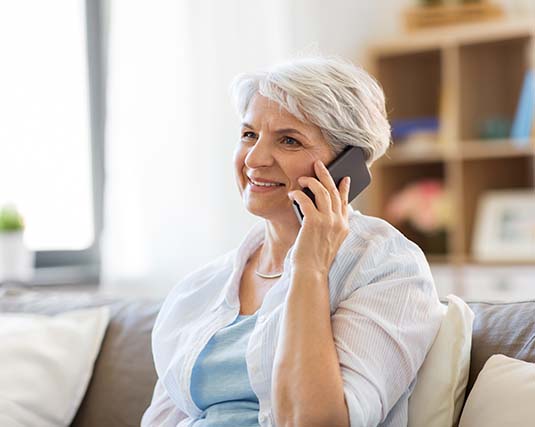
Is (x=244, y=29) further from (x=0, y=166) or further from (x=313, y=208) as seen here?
(x=313, y=208)

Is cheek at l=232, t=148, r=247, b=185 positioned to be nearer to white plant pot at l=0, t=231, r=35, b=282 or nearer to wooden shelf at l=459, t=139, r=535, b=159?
white plant pot at l=0, t=231, r=35, b=282

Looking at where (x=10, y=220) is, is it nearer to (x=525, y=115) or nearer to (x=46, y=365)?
(x=46, y=365)

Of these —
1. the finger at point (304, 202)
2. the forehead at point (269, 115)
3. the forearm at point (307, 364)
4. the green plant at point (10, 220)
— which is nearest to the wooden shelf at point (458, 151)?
the green plant at point (10, 220)

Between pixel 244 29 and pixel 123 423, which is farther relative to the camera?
pixel 244 29

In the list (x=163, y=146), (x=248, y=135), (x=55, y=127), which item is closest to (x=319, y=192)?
(x=248, y=135)

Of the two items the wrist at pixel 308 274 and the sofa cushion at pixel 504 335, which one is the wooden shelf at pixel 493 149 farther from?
the wrist at pixel 308 274

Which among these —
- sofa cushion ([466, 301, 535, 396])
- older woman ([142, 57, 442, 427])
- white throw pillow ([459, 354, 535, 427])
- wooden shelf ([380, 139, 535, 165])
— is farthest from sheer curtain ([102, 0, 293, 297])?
white throw pillow ([459, 354, 535, 427])

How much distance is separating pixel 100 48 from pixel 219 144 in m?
0.60

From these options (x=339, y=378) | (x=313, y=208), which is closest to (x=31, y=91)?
(x=313, y=208)

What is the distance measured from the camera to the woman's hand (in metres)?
1.61

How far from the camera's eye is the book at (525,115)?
3.62 metres

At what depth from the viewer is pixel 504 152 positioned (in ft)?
12.1

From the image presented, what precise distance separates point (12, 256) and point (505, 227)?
1851 millimetres

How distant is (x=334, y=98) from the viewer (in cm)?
169
